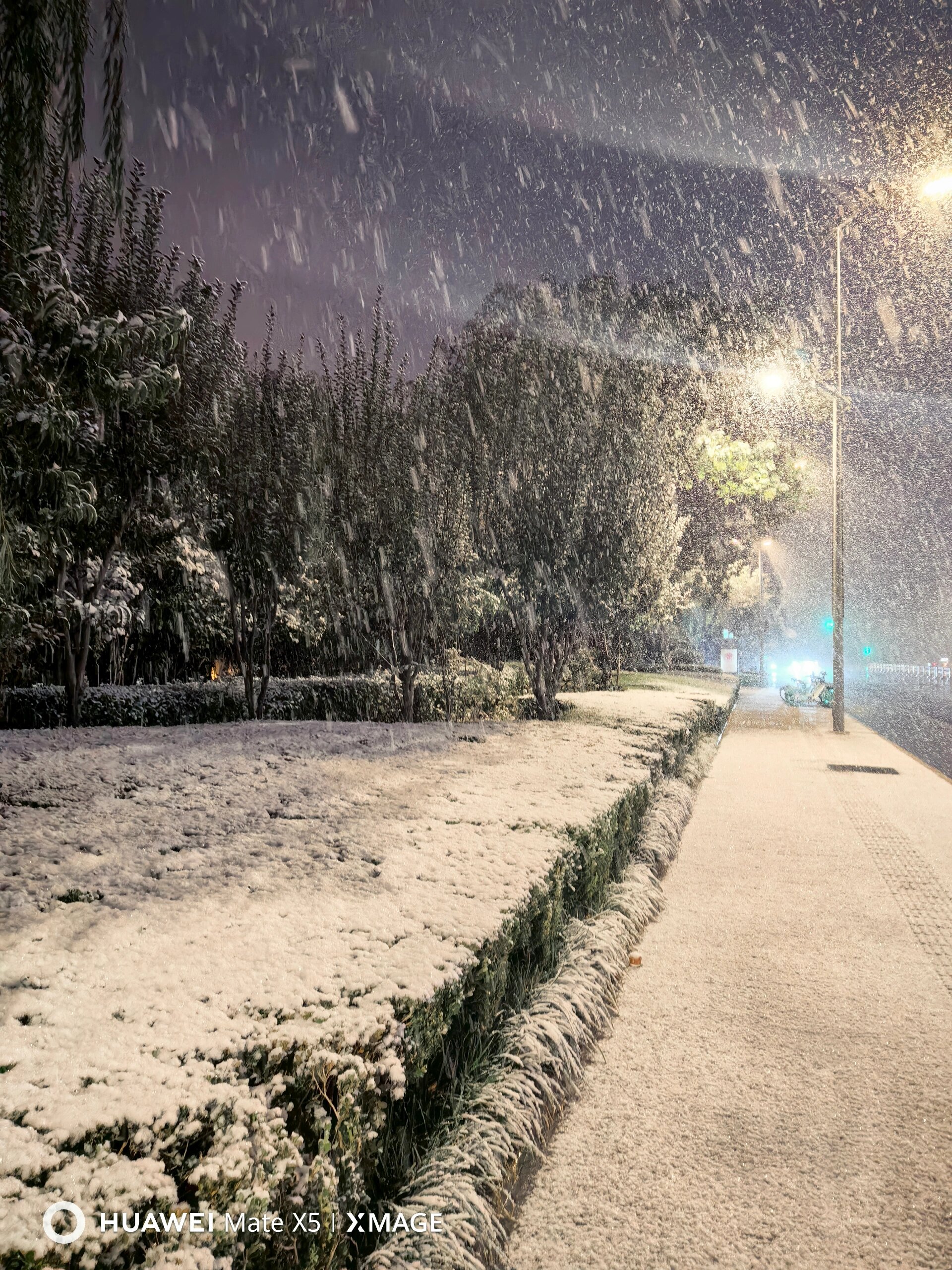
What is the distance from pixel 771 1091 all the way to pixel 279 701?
33.9ft

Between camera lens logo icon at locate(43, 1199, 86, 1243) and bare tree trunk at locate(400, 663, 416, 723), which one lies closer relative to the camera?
camera lens logo icon at locate(43, 1199, 86, 1243)

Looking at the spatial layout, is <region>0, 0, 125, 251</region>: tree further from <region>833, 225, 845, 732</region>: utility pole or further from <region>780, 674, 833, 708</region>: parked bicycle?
<region>780, 674, 833, 708</region>: parked bicycle

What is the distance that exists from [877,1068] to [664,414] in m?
14.7

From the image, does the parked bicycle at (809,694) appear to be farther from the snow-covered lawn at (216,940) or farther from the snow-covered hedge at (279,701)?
the snow-covered lawn at (216,940)

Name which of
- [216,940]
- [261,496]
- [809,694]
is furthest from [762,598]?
[216,940]

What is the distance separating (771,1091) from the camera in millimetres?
3393

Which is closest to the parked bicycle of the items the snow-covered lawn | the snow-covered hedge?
the snow-covered hedge

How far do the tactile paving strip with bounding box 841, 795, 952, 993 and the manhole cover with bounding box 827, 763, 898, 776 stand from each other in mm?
3278

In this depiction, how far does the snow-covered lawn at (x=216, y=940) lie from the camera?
5.48ft

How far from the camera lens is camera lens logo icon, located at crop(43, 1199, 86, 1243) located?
1399 mm

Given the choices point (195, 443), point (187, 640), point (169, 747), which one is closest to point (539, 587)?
point (195, 443)

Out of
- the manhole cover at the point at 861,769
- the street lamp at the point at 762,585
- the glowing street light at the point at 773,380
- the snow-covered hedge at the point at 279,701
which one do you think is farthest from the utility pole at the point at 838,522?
the street lamp at the point at 762,585

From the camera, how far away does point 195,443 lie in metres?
8.70

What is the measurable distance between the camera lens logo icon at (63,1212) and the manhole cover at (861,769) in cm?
1247
